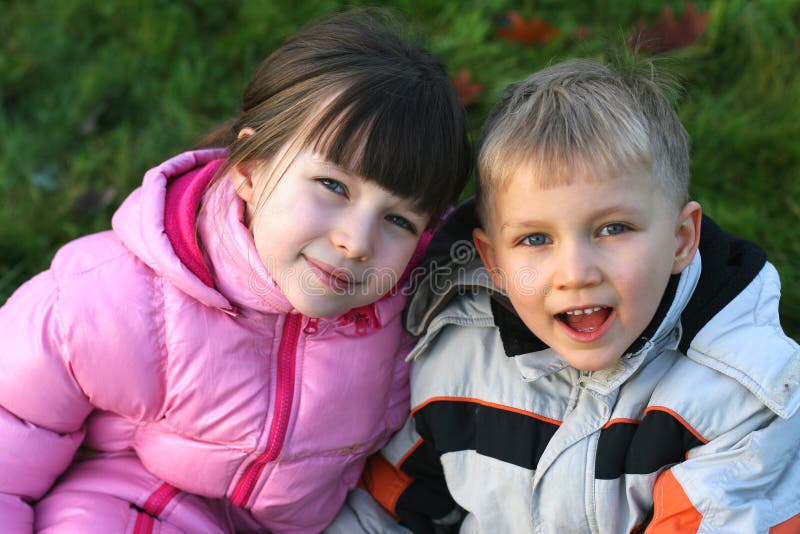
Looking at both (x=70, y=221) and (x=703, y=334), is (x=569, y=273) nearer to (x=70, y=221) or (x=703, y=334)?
(x=703, y=334)

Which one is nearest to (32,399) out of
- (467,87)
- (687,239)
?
(687,239)

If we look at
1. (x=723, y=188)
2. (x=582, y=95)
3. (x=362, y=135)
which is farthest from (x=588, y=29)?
(x=362, y=135)

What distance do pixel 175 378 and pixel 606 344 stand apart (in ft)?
3.10

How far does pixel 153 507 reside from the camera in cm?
215

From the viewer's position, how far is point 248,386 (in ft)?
6.72

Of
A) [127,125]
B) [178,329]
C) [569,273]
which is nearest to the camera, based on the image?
[569,273]

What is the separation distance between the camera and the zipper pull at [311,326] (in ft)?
6.83

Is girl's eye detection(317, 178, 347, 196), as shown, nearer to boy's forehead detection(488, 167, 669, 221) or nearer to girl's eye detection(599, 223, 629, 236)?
boy's forehead detection(488, 167, 669, 221)

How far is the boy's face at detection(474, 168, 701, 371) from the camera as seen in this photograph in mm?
1793

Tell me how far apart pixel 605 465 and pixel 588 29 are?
6.32 ft

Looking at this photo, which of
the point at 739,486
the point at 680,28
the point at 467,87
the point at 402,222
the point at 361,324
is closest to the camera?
the point at 739,486

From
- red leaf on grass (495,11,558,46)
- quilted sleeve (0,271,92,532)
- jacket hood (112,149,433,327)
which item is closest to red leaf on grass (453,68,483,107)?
red leaf on grass (495,11,558,46)

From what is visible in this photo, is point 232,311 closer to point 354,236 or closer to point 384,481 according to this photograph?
point 354,236

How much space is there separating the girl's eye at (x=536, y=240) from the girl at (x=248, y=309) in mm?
225
